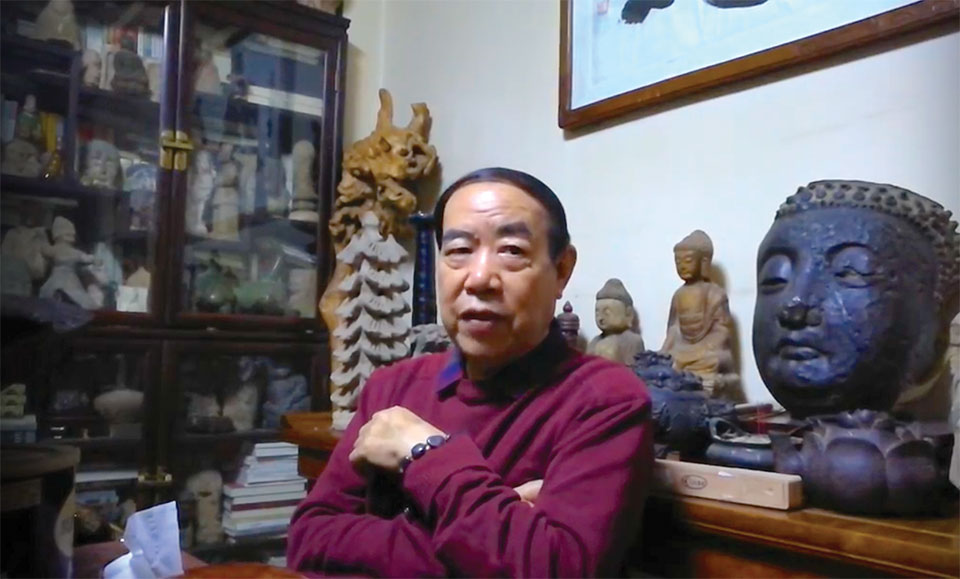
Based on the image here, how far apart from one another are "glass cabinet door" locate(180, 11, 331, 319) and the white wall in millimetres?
331

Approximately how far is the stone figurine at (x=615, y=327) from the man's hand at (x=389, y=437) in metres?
0.50

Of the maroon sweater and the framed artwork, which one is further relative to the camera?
the framed artwork

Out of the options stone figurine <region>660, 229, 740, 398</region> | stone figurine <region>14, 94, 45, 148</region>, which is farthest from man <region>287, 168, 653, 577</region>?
stone figurine <region>14, 94, 45, 148</region>

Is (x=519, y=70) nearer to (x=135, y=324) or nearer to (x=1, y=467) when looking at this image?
(x=135, y=324)

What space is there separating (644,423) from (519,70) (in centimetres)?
116

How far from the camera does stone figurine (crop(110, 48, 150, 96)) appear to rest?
1.88 m

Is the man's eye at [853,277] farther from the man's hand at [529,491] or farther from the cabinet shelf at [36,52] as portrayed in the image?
the cabinet shelf at [36,52]

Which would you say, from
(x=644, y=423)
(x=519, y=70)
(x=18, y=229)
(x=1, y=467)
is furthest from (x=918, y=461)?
(x=18, y=229)

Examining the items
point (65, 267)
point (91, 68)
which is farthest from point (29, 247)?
point (91, 68)

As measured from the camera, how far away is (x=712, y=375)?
3.86 ft

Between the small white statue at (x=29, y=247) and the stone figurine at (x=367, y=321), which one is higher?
the small white statue at (x=29, y=247)

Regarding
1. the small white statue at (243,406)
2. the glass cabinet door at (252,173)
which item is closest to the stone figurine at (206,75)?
the glass cabinet door at (252,173)

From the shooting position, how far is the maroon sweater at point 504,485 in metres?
0.77

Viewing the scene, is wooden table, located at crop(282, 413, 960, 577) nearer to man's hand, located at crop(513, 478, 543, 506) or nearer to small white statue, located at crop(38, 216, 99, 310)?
man's hand, located at crop(513, 478, 543, 506)
